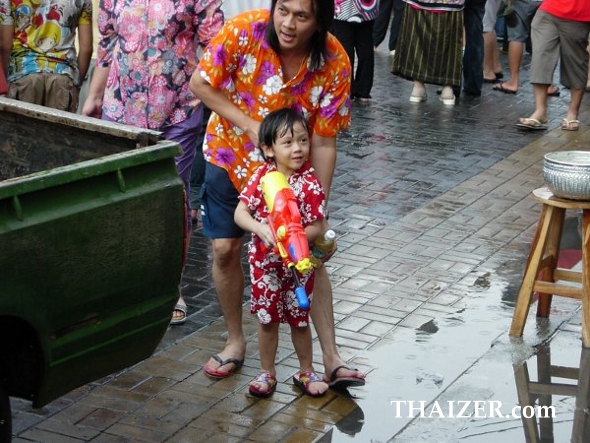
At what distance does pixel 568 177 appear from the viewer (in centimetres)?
594

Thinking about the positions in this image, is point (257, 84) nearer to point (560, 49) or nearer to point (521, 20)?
point (560, 49)

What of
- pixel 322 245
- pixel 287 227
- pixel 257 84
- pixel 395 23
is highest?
pixel 257 84

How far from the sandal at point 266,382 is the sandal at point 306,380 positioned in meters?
0.11

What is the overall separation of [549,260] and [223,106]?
2137 mm

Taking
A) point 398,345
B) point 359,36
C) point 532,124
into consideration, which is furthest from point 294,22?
point 359,36

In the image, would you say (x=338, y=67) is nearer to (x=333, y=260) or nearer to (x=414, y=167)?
(x=333, y=260)

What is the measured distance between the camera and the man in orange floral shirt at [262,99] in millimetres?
5293

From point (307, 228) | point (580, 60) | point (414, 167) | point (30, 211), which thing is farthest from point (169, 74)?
point (580, 60)

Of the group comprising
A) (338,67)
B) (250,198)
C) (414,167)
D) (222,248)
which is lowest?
(414,167)

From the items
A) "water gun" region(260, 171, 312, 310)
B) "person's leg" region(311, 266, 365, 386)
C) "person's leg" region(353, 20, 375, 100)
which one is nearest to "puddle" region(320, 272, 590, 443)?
"person's leg" region(311, 266, 365, 386)

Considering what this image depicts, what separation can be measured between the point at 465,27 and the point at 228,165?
787 centimetres

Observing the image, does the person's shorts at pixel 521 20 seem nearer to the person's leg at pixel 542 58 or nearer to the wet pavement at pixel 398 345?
A: the person's leg at pixel 542 58

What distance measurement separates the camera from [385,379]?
5723mm

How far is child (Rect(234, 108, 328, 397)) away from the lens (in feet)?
16.9
